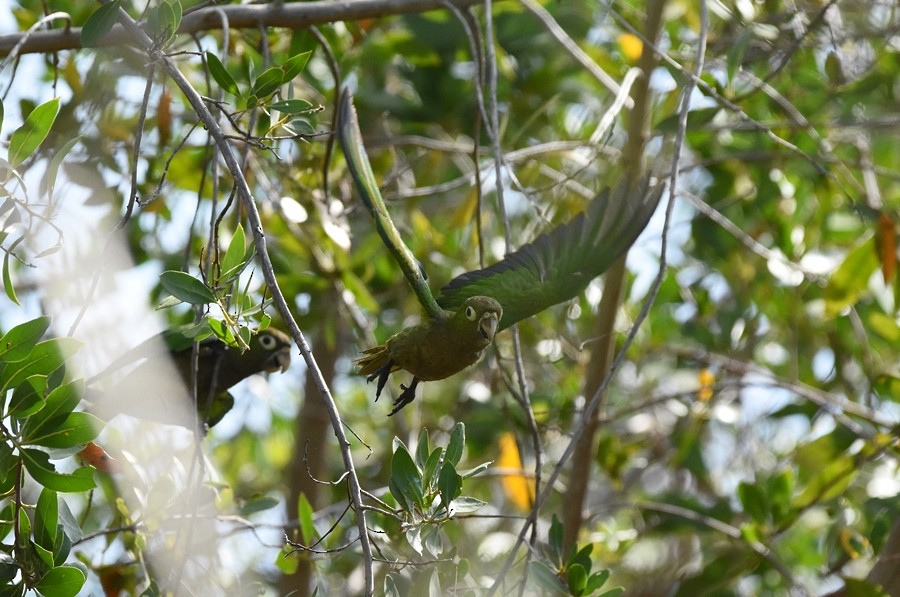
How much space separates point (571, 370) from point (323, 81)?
200 centimetres

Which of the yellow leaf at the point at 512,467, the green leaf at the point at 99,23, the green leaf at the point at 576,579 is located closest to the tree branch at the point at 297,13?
the green leaf at the point at 99,23

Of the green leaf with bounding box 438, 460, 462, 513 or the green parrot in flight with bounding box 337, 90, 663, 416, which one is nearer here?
the green leaf with bounding box 438, 460, 462, 513

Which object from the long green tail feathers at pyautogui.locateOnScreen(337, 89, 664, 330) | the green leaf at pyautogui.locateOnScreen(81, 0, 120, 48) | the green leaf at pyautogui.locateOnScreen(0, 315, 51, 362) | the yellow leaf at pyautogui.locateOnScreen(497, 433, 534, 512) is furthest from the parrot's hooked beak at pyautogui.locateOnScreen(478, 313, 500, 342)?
the yellow leaf at pyautogui.locateOnScreen(497, 433, 534, 512)

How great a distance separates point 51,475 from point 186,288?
0.56 m

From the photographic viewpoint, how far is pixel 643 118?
11.6 feet

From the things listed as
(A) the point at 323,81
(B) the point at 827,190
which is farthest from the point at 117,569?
(B) the point at 827,190

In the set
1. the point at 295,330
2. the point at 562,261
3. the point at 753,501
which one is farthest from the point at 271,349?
the point at 753,501

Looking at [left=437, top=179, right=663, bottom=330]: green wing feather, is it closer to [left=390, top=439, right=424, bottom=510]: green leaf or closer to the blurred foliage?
the blurred foliage

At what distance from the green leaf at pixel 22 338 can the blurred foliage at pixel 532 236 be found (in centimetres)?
33

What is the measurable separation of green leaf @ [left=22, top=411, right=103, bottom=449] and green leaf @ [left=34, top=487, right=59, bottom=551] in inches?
5.2

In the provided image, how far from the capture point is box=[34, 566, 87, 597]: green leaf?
2.14 m

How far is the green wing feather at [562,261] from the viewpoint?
2740 mm

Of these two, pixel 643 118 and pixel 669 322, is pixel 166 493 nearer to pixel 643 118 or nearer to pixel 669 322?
pixel 643 118

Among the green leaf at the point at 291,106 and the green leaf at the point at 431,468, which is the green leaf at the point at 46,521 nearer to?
the green leaf at the point at 431,468
